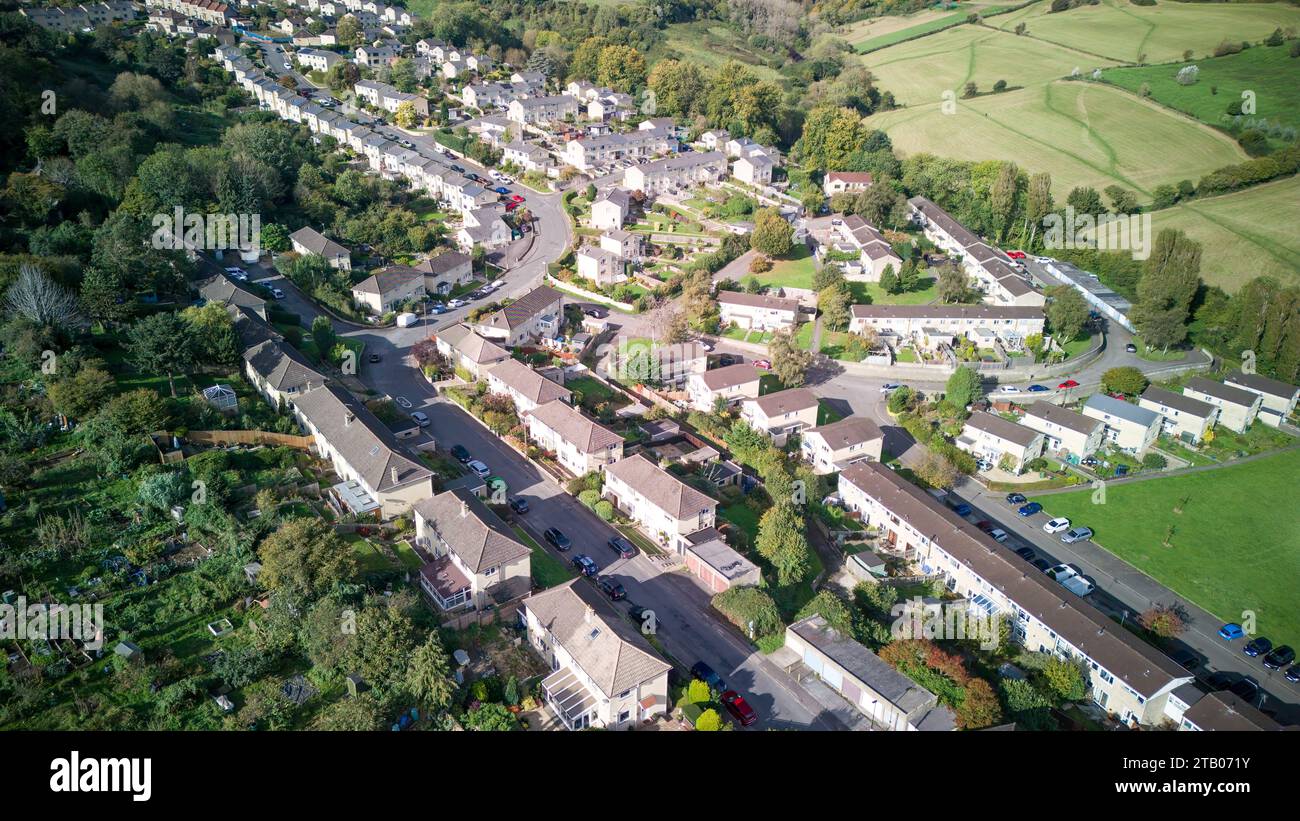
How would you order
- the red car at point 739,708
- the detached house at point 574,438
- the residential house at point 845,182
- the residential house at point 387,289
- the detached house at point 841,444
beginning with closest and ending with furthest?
1. the red car at point 739,708
2. the detached house at point 574,438
3. the detached house at point 841,444
4. the residential house at point 387,289
5. the residential house at point 845,182

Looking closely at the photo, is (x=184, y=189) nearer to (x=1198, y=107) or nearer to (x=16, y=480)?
(x=16, y=480)

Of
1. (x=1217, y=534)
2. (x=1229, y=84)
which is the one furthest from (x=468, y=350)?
(x=1229, y=84)

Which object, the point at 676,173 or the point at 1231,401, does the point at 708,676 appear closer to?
the point at 1231,401

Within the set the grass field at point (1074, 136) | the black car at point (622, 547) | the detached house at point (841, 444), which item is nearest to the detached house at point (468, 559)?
the black car at point (622, 547)

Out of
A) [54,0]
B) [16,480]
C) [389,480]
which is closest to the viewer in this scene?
[16,480]

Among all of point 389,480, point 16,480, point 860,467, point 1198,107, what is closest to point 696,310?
point 860,467

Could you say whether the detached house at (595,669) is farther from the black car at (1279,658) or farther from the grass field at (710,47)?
the grass field at (710,47)
